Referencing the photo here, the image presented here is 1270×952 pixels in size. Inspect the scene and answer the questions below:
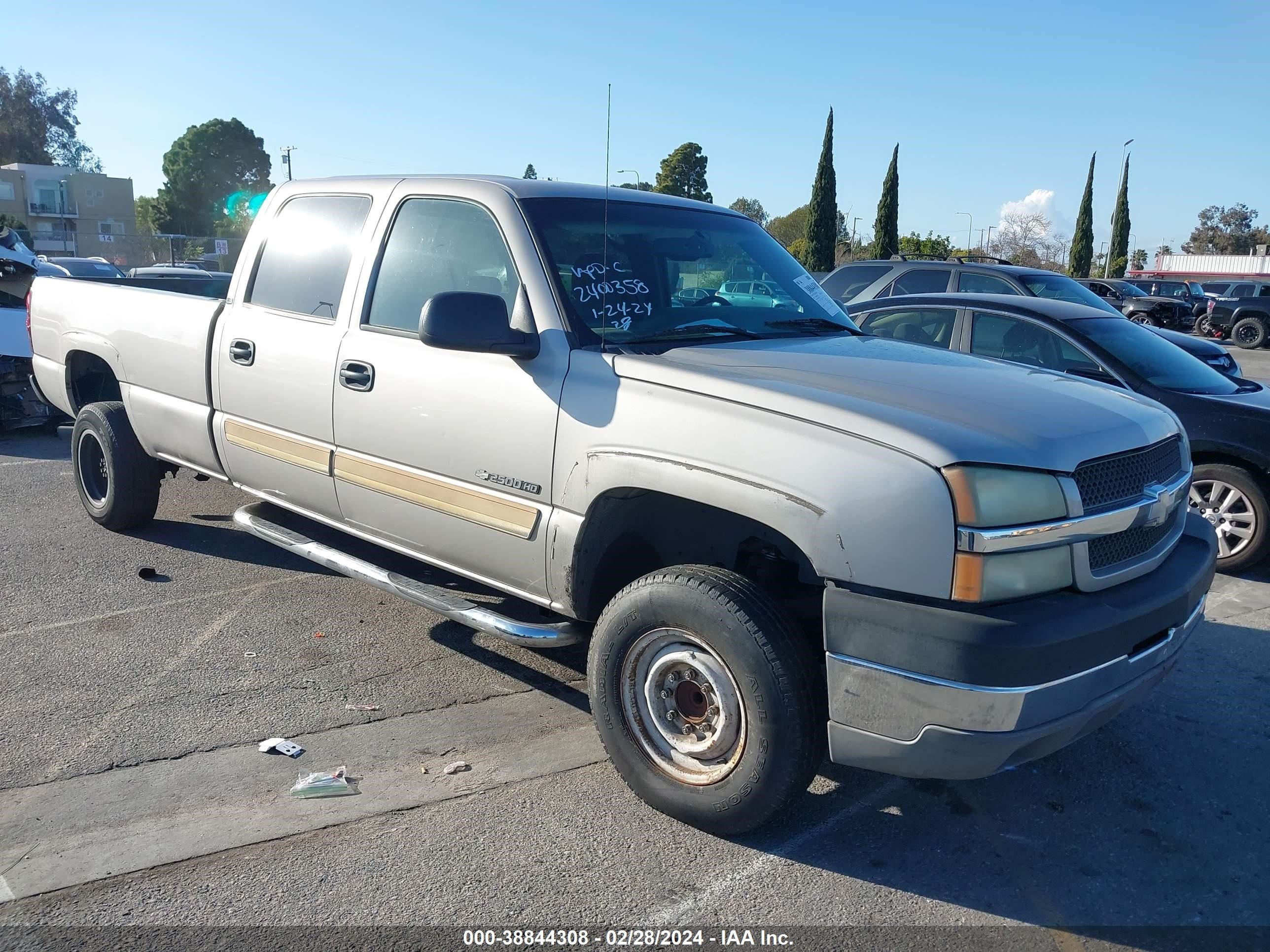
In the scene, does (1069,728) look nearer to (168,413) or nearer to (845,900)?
(845,900)

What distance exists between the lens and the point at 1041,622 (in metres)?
2.68

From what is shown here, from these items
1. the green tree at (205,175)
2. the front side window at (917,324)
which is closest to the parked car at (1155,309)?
the front side window at (917,324)

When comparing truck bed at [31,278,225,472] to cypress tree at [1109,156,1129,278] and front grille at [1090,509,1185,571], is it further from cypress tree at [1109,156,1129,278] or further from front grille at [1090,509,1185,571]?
cypress tree at [1109,156,1129,278]

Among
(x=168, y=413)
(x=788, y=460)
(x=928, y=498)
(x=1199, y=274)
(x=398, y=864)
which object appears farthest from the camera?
(x=1199, y=274)

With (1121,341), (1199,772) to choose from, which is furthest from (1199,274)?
(1199,772)

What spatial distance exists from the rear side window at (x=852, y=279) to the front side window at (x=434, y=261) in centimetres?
693

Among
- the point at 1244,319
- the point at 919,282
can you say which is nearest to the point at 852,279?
the point at 919,282

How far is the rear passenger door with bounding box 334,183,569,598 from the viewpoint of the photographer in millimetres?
3570

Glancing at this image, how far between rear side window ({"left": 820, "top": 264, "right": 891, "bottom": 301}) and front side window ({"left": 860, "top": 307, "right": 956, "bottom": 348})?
264cm

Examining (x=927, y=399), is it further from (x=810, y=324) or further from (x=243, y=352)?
(x=243, y=352)

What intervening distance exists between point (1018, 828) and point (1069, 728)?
2.41 feet

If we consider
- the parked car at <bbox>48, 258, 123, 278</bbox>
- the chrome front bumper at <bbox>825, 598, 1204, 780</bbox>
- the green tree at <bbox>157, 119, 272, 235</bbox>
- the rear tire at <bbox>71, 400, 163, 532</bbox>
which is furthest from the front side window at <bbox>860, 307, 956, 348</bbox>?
the green tree at <bbox>157, 119, 272, 235</bbox>

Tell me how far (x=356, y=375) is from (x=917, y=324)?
4.82m

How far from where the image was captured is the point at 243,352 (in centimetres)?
477
